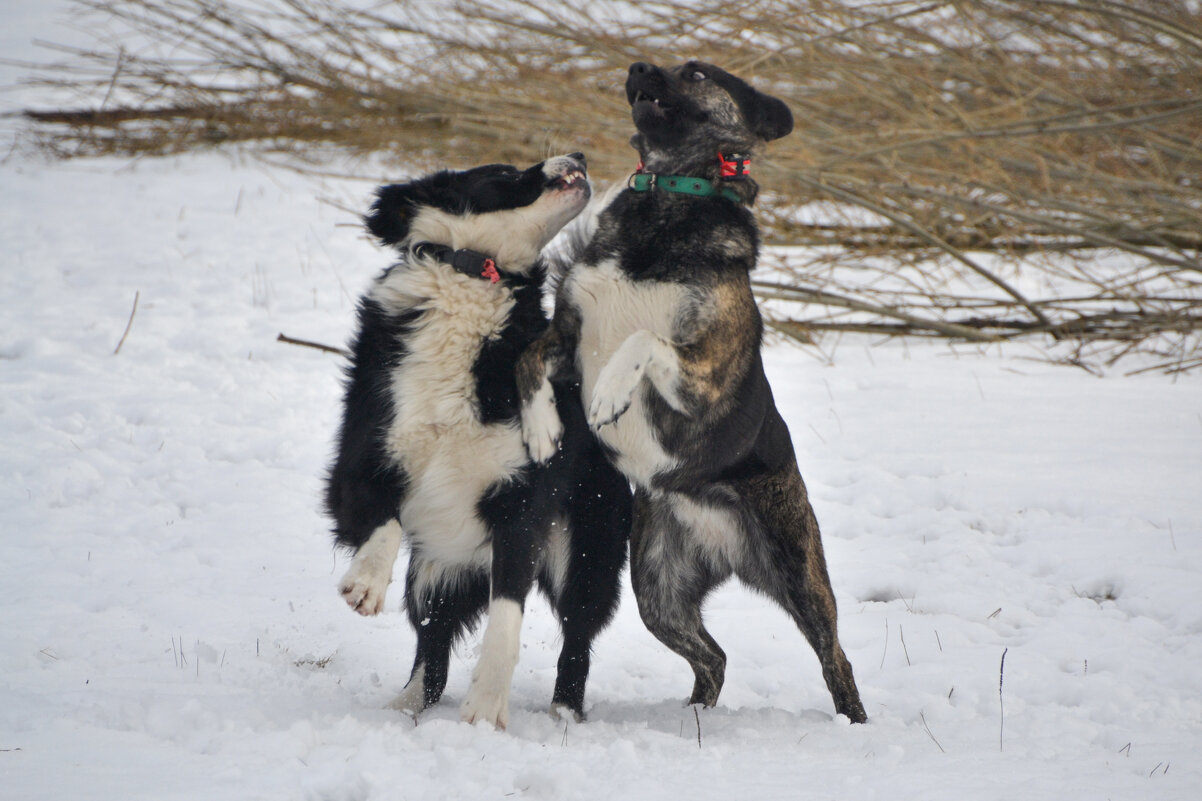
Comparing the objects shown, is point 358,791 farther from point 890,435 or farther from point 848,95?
point 848,95

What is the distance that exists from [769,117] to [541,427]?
4.98ft

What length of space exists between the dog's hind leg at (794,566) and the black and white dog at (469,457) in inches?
19.7

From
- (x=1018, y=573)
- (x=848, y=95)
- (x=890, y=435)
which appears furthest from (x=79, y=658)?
(x=848, y=95)

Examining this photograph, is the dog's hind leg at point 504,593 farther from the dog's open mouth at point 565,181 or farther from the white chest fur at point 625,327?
the dog's open mouth at point 565,181

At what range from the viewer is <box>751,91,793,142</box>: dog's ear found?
141 inches

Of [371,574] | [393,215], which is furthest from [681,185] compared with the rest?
[371,574]

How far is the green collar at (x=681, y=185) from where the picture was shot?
10.8 ft

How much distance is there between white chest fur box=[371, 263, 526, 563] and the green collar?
2.06 feet

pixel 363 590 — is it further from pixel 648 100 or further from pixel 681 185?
pixel 648 100

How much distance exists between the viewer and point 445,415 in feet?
9.66

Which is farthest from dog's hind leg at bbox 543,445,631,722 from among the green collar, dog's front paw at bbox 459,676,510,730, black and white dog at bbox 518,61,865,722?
the green collar

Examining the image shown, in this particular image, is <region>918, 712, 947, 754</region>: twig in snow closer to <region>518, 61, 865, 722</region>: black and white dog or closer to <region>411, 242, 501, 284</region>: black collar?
<region>518, 61, 865, 722</region>: black and white dog

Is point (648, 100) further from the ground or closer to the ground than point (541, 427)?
further from the ground

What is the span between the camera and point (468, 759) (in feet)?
7.54
